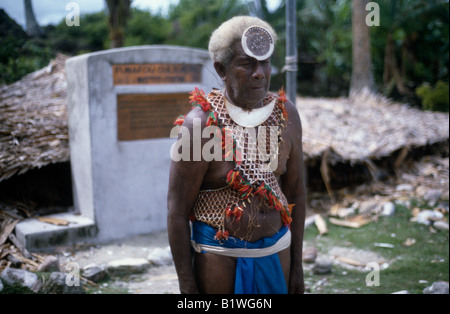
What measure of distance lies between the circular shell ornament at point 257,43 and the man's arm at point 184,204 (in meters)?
0.40

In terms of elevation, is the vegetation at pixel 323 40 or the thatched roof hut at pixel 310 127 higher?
the vegetation at pixel 323 40

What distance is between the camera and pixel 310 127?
23.5 ft

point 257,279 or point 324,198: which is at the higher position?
point 257,279

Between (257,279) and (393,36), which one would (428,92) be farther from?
(257,279)

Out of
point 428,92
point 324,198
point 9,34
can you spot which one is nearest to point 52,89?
point 9,34

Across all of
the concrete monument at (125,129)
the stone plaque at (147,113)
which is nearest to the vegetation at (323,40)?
the concrete monument at (125,129)

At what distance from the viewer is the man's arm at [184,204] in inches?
88.0

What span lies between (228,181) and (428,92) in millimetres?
9950

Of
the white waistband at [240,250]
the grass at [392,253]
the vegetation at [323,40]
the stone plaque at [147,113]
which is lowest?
the grass at [392,253]

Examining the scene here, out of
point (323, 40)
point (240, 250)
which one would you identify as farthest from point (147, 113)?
point (323, 40)

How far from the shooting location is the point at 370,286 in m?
4.48

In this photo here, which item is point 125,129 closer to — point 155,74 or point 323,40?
point 155,74

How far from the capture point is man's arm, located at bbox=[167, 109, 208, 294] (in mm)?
2234

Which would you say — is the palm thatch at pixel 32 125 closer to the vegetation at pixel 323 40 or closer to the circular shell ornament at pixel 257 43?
the vegetation at pixel 323 40
